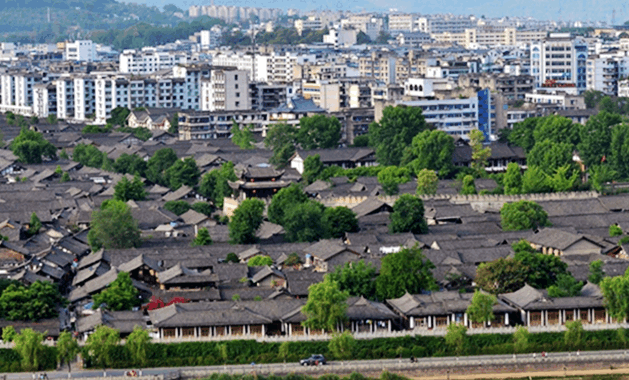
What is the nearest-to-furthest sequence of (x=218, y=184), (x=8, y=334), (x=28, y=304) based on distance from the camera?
(x=8, y=334) → (x=28, y=304) → (x=218, y=184)

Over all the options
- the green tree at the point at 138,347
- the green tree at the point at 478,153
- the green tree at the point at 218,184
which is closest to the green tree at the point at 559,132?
the green tree at the point at 478,153

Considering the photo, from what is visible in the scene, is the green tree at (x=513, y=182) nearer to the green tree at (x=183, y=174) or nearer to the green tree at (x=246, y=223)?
the green tree at (x=246, y=223)

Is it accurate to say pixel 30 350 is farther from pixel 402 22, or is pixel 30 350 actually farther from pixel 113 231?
pixel 402 22

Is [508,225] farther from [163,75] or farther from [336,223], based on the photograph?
[163,75]

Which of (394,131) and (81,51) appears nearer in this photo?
(394,131)

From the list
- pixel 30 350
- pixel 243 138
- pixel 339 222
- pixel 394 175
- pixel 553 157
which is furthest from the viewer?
pixel 243 138

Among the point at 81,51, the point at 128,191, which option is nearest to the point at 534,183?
the point at 128,191
